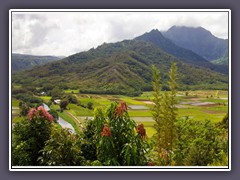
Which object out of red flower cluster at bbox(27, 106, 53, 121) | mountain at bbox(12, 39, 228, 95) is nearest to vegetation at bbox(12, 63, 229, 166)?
red flower cluster at bbox(27, 106, 53, 121)

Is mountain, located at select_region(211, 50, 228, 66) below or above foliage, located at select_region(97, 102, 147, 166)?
above

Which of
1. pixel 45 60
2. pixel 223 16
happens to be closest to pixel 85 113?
pixel 45 60

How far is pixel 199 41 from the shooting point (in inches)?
199

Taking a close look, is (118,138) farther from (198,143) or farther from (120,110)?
(198,143)

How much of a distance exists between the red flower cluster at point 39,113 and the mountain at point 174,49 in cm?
173

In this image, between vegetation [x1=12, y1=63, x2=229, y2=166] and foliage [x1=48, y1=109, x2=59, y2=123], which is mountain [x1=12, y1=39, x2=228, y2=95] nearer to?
vegetation [x1=12, y1=63, x2=229, y2=166]

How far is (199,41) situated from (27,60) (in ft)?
8.32

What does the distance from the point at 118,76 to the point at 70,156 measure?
1.38m

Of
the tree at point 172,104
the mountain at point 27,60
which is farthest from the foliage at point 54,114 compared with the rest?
the tree at point 172,104

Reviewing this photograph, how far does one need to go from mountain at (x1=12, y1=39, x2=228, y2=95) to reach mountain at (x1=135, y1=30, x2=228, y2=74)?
0.26ft

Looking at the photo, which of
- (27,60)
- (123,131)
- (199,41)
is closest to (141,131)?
(123,131)

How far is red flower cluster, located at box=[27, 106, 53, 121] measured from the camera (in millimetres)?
4556

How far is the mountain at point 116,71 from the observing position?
15.9 ft

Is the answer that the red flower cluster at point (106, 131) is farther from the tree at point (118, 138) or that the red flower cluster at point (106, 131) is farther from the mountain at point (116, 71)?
the mountain at point (116, 71)
